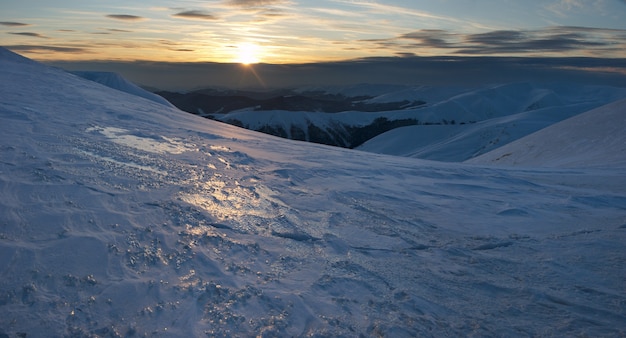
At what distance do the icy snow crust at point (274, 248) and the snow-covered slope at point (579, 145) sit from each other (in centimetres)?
904

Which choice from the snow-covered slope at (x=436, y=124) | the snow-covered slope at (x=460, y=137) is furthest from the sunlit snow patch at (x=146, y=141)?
the snow-covered slope at (x=436, y=124)

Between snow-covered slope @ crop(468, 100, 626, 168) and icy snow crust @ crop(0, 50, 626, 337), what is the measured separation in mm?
9039

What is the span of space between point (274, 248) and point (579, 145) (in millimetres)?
20172

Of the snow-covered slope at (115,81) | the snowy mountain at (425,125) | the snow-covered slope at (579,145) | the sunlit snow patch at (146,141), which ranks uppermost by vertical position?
the snow-covered slope at (115,81)

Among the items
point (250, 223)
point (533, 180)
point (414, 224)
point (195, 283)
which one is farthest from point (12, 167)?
point (533, 180)

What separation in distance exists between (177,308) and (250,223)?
2124mm

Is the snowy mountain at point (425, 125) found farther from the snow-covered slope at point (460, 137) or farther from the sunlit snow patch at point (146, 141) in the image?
the sunlit snow patch at point (146, 141)

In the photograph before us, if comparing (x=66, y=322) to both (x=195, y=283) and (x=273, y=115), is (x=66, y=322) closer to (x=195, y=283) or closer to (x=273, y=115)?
(x=195, y=283)

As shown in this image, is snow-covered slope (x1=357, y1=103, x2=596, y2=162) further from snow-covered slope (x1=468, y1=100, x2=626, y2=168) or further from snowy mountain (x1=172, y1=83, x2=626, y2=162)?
snow-covered slope (x1=468, y1=100, x2=626, y2=168)

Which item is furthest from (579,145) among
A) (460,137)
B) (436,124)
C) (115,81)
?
(436,124)

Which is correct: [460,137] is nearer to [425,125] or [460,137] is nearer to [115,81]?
[425,125]

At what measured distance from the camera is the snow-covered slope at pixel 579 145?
17.3m

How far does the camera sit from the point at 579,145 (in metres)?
21.1

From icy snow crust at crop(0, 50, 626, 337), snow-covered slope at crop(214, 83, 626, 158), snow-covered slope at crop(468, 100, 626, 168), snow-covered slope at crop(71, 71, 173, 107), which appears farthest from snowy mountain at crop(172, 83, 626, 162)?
icy snow crust at crop(0, 50, 626, 337)
